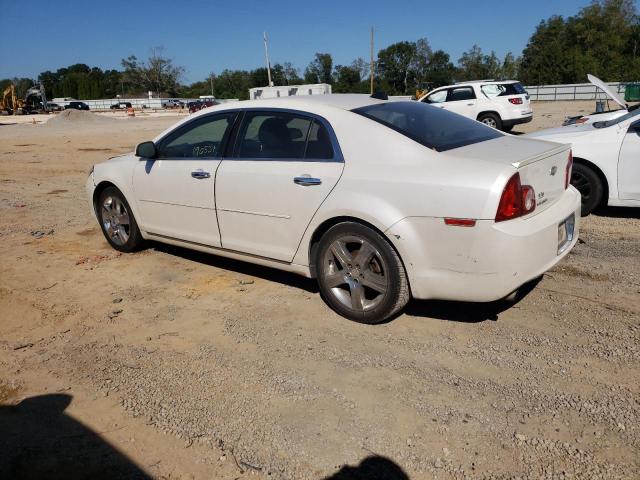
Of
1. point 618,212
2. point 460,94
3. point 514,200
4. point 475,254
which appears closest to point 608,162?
point 618,212

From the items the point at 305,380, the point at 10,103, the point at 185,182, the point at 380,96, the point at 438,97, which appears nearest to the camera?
the point at 305,380

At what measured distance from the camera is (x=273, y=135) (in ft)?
13.7

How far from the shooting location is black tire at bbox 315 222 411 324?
3508mm

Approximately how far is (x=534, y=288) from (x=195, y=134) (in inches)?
127

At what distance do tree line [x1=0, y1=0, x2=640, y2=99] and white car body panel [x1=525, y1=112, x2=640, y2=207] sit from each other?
57.6 m

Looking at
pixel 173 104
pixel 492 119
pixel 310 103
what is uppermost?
pixel 173 104

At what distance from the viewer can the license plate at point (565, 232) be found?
11.5ft

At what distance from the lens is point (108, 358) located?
11.5ft

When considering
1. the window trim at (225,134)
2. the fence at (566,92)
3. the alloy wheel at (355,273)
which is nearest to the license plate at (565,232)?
the alloy wheel at (355,273)

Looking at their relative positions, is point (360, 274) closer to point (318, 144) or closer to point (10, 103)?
point (318, 144)

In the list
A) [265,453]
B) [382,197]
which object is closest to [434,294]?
[382,197]

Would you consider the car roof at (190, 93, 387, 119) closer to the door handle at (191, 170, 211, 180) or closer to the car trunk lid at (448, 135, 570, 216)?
the door handle at (191, 170, 211, 180)

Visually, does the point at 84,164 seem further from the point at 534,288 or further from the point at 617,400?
the point at 617,400

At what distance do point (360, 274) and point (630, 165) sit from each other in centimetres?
381
